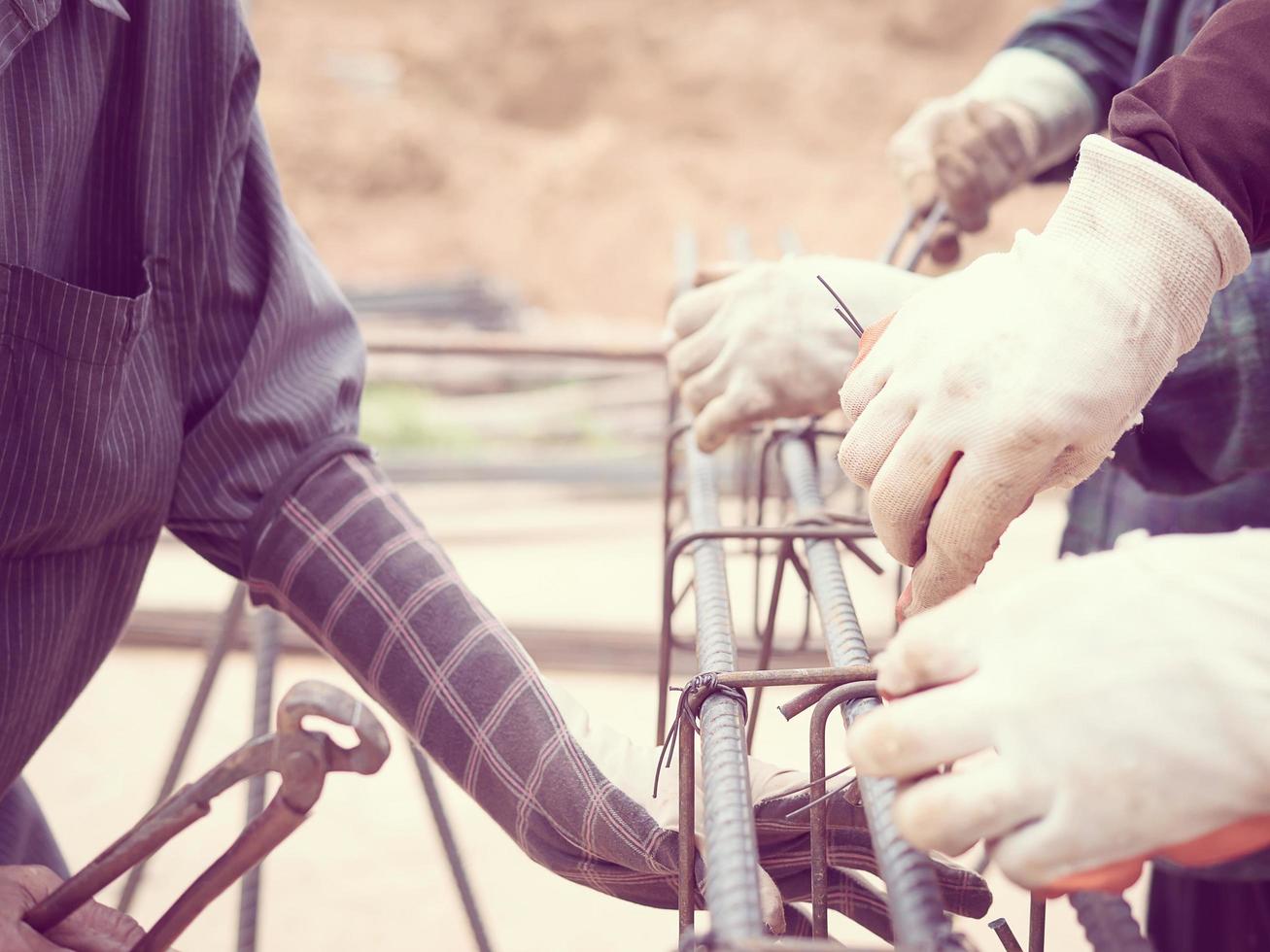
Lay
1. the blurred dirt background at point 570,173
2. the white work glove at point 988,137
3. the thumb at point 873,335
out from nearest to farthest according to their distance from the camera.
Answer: the thumb at point 873,335
the white work glove at point 988,137
the blurred dirt background at point 570,173

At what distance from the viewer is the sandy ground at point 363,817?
2.23 meters

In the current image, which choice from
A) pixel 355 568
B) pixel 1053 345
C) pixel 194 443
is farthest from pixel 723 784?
pixel 194 443

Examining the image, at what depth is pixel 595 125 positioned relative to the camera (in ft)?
40.2

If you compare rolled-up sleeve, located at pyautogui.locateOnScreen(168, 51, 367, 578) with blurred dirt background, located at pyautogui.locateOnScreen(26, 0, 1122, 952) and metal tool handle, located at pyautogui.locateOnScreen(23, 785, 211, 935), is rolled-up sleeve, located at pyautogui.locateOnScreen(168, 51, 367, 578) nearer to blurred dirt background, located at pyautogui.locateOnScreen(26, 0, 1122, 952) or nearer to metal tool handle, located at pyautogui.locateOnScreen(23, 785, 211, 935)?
metal tool handle, located at pyautogui.locateOnScreen(23, 785, 211, 935)

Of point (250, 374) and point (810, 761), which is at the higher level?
point (250, 374)

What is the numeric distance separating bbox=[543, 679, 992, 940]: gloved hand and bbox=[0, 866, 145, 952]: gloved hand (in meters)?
0.41

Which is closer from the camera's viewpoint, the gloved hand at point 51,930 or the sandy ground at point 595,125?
the gloved hand at point 51,930

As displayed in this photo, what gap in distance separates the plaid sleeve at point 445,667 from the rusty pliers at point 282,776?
0.26m

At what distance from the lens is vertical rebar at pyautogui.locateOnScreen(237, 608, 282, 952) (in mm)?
1514

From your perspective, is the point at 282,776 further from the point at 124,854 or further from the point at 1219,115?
the point at 1219,115

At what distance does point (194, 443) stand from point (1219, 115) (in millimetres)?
920

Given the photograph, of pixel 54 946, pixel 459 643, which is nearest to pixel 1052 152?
pixel 459 643

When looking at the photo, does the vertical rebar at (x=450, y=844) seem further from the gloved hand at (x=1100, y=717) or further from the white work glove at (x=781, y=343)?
the gloved hand at (x=1100, y=717)

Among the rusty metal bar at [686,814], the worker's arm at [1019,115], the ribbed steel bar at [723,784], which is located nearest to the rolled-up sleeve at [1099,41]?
the worker's arm at [1019,115]
